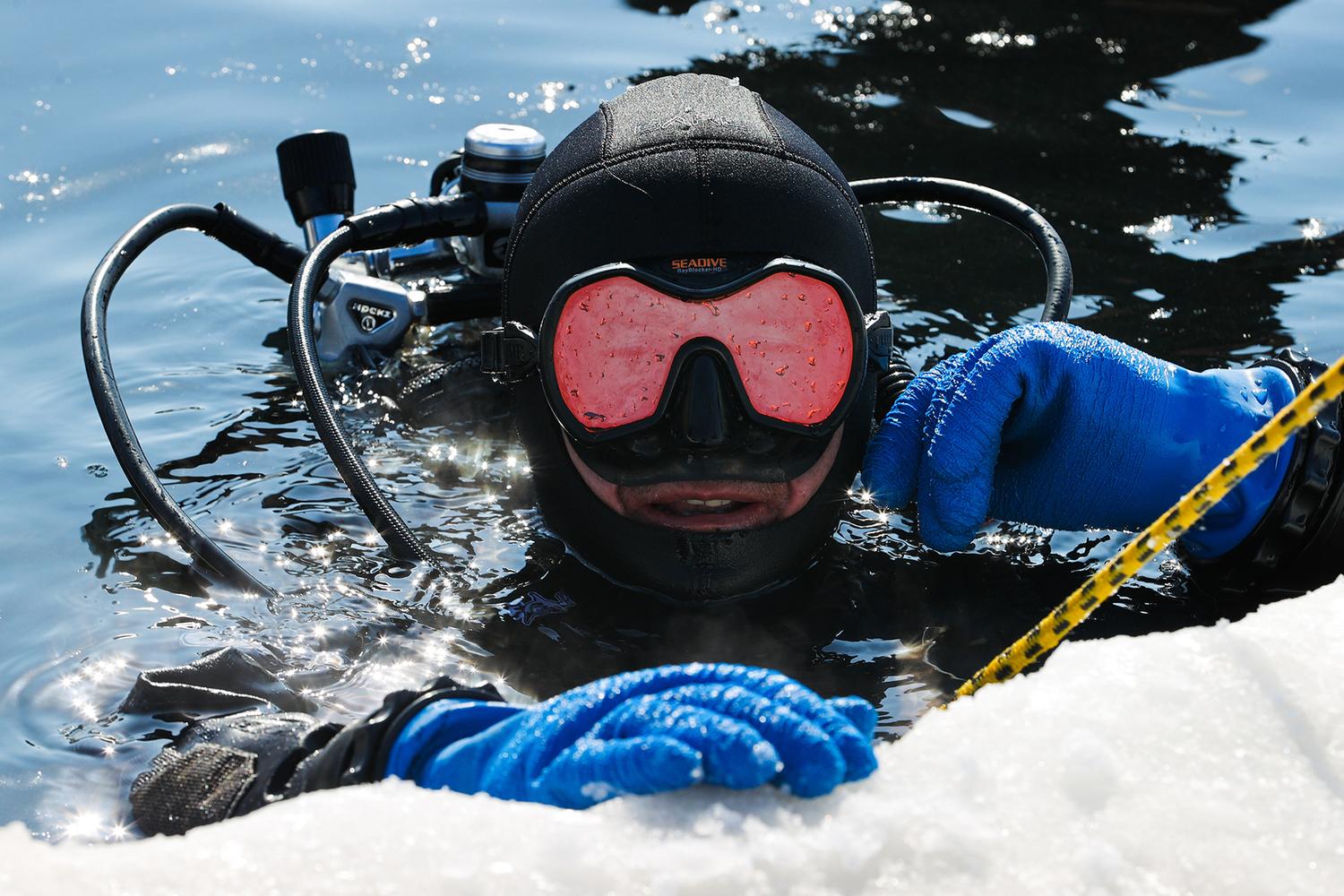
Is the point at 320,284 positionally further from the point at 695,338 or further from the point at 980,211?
the point at 980,211

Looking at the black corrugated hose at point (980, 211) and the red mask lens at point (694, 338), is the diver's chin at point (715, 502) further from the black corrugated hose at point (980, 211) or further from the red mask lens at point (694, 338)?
the black corrugated hose at point (980, 211)

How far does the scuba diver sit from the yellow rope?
0.73 m

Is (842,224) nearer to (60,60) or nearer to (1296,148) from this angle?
(1296,148)

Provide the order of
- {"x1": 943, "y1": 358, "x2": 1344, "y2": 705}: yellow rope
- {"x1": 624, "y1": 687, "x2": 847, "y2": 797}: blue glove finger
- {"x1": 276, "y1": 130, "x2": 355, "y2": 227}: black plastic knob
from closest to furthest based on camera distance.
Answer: {"x1": 624, "y1": 687, "x2": 847, "y2": 797}: blue glove finger → {"x1": 943, "y1": 358, "x2": 1344, "y2": 705}: yellow rope → {"x1": 276, "y1": 130, "x2": 355, "y2": 227}: black plastic knob

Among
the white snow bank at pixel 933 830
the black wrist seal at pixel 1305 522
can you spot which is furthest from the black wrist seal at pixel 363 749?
the black wrist seal at pixel 1305 522

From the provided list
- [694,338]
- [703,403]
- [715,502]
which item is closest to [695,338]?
[694,338]

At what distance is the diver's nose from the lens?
98.5 inches

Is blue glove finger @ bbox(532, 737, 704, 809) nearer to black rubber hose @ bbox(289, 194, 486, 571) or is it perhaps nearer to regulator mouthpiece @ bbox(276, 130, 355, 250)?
black rubber hose @ bbox(289, 194, 486, 571)

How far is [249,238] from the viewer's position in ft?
12.8

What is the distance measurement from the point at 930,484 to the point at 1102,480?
1.17 feet

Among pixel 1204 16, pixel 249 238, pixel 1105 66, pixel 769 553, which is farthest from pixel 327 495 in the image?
pixel 1204 16

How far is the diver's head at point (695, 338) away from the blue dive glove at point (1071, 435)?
18 centimetres

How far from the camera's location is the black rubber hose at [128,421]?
2830 millimetres

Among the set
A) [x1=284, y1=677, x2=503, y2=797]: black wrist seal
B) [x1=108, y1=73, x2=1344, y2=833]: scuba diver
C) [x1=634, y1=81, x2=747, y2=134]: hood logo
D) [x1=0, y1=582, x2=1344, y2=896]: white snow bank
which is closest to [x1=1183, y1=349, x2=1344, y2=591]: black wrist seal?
[x1=108, y1=73, x2=1344, y2=833]: scuba diver
